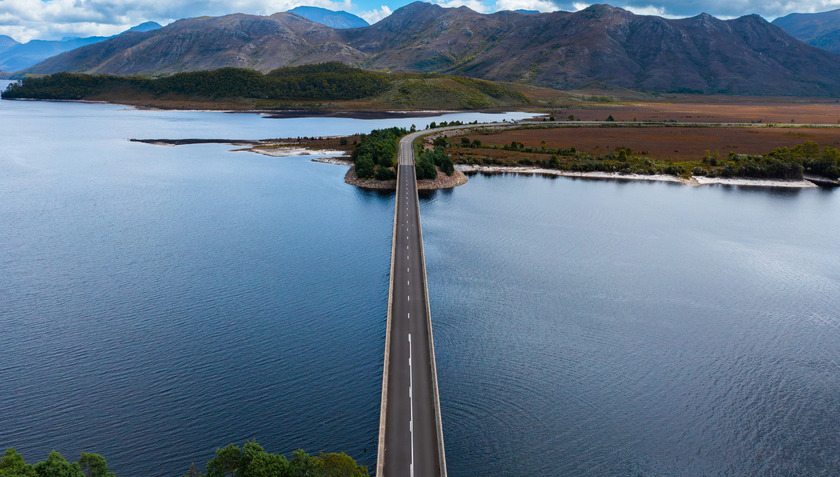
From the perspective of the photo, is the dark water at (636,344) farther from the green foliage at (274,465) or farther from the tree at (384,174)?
the tree at (384,174)

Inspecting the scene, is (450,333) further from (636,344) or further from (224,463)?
(224,463)

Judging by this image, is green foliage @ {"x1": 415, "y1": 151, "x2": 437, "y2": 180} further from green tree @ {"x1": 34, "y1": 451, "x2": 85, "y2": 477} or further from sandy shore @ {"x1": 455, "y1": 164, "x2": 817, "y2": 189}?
green tree @ {"x1": 34, "y1": 451, "x2": 85, "y2": 477}

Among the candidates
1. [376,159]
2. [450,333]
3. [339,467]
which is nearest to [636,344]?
[450,333]

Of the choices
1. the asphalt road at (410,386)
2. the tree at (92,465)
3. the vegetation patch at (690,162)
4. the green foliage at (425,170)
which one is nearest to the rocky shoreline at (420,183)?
the green foliage at (425,170)

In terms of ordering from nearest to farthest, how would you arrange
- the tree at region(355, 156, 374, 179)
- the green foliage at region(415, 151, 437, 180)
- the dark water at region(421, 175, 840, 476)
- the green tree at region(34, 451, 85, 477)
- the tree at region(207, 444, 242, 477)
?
the green tree at region(34, 451, 85, 477) < the tree at region(207, 444, 242, 477) < the dark water at region(421, 175, 840, 476) < the green foliage at region(415, 151, 437, 180) < the tree at region(355, 156, 374, 179)

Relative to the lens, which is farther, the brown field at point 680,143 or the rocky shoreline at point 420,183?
the brown field at point 680,143

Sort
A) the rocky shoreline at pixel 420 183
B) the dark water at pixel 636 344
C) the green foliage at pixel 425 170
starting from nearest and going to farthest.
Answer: the dark water at pixel 636 344
the rocky shoreline at pixel 420 183
the green foliage at pixel 425 170

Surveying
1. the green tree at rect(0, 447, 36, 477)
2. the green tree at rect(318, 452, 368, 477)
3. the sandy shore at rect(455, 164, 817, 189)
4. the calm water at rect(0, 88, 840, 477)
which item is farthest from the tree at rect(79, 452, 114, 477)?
the sandy shore at rect(455, 164, 817, 189)
